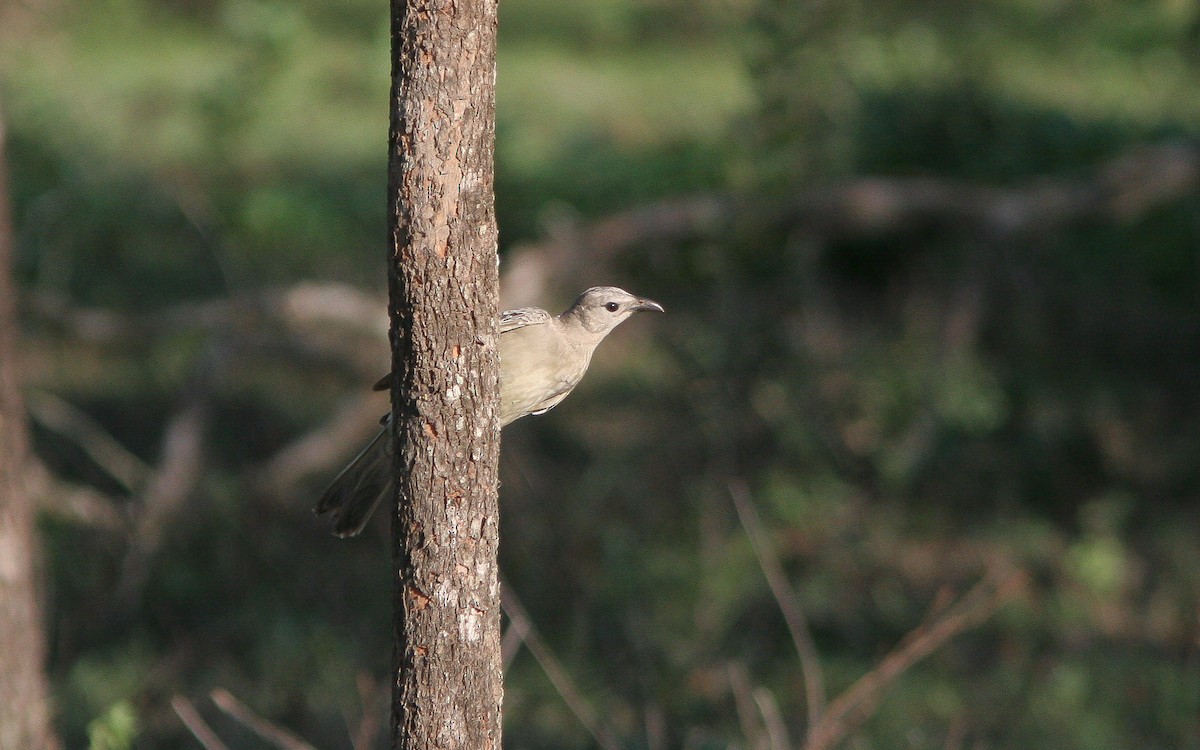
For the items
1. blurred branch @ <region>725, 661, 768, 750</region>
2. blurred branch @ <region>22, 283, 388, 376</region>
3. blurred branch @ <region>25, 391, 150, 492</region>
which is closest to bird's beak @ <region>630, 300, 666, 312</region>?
blurred branch @ <region>725, 661, 768, 750</region>

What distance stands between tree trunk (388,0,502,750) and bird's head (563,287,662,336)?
1533mm

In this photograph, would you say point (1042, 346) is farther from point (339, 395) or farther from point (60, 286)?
point (60, 286)

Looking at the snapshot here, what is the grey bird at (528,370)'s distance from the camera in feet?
13.1

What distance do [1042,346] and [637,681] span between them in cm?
511

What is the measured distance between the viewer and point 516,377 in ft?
13.6

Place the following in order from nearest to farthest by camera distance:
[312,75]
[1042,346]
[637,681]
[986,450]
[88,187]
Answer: [637,681] < [986,450] < [1042,346] < [88,187] < [312,75]

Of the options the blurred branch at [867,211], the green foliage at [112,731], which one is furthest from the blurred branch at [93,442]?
the green foliage at [112,731]

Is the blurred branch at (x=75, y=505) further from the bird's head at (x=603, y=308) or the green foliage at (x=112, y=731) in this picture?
the bird's head at (x=603, y=308)

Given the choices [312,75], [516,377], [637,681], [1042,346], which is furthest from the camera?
[312,75]

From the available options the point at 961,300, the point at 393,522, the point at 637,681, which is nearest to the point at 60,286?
the point at 637,681

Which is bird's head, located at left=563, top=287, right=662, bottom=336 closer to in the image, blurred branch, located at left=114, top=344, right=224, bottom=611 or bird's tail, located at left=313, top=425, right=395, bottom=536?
bird's tail, located at left=313, top=425, right=395, bottom=536

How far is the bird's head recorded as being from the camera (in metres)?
4.28

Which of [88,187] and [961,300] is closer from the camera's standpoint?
[961,300]

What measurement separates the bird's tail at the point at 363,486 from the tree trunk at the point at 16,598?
4.49 feet
